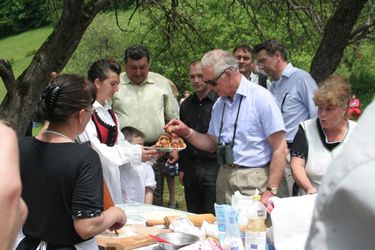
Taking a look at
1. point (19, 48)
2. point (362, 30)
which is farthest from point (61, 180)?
point (19, 48)

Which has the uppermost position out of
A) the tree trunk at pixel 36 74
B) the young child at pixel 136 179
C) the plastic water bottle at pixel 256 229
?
the tree trunk at pixel 36 74

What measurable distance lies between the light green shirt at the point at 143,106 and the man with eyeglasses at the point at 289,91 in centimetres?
103

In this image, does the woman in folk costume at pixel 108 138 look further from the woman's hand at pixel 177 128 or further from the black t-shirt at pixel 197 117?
the black t-shirt at pixel 197 117

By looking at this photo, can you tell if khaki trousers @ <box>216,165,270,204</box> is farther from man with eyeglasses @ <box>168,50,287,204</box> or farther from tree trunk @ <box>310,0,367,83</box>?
tree trunk @ <box>310,0,367,83</box>

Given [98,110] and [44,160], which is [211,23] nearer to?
[98,110]

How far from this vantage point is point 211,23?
1511 cm

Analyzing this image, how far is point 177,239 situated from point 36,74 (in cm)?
234

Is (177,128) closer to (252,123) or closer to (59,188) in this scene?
(252,123)

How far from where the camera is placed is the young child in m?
4.05

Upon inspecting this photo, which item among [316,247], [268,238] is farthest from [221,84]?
[316,247]

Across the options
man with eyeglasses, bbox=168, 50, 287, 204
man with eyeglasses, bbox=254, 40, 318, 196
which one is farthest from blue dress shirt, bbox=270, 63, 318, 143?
man with eyeglasses, bbox=168, 50, 287, 204

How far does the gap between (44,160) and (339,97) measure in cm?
172

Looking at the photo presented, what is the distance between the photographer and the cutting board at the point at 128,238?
273 centimetres

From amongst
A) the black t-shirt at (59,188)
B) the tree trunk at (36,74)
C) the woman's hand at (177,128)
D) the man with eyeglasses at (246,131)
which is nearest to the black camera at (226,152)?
the man with eyeglasses at (246,131)
